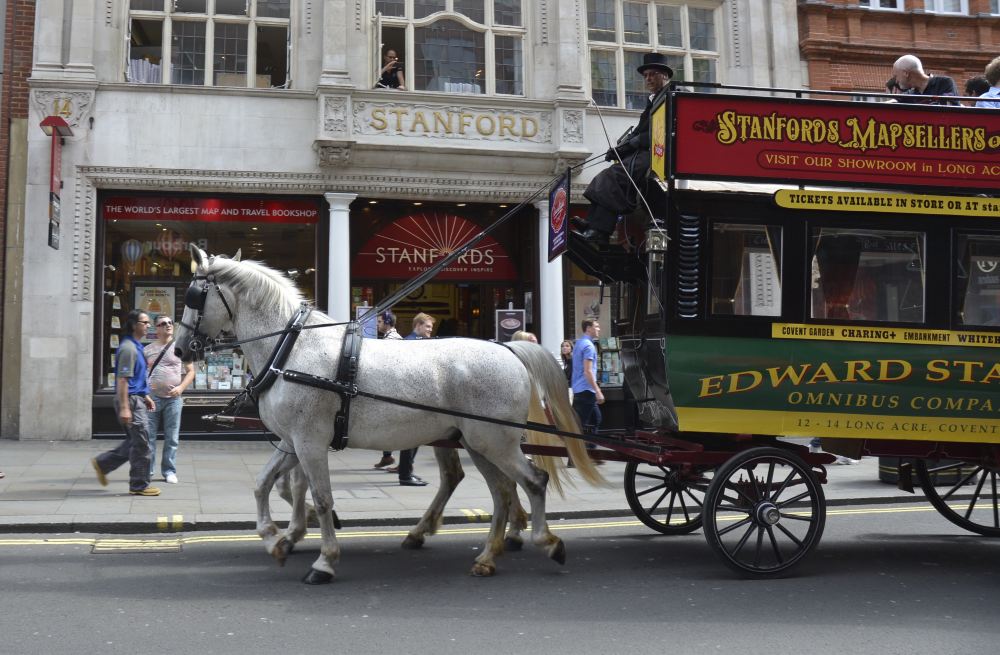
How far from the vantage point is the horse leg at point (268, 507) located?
20.8ft

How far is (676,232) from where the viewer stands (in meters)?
6.24

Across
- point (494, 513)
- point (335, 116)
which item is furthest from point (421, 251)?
point (494, 513)

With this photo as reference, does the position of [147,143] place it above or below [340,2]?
below

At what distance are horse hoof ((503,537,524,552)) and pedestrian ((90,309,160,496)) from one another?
168 inches

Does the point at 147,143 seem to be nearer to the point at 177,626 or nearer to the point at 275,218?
the point at 275,218

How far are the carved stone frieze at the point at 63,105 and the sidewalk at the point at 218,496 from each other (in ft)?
17.1

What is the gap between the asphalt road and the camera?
4.79 m

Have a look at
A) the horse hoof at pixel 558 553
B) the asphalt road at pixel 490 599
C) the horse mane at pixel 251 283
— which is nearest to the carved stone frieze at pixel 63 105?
the asphalt road at pixel 490 599

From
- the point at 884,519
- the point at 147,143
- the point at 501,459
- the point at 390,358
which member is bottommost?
the point at 884,519

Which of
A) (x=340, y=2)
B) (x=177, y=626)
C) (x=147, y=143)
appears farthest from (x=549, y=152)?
(x=177, y=626)

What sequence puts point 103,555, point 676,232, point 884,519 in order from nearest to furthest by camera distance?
point 676,232
point 103,555
point 884,519

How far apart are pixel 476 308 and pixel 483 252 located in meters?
1.03

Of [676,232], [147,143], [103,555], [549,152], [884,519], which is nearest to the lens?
[676,232]

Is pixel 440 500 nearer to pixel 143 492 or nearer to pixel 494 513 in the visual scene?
pixel 494 513
